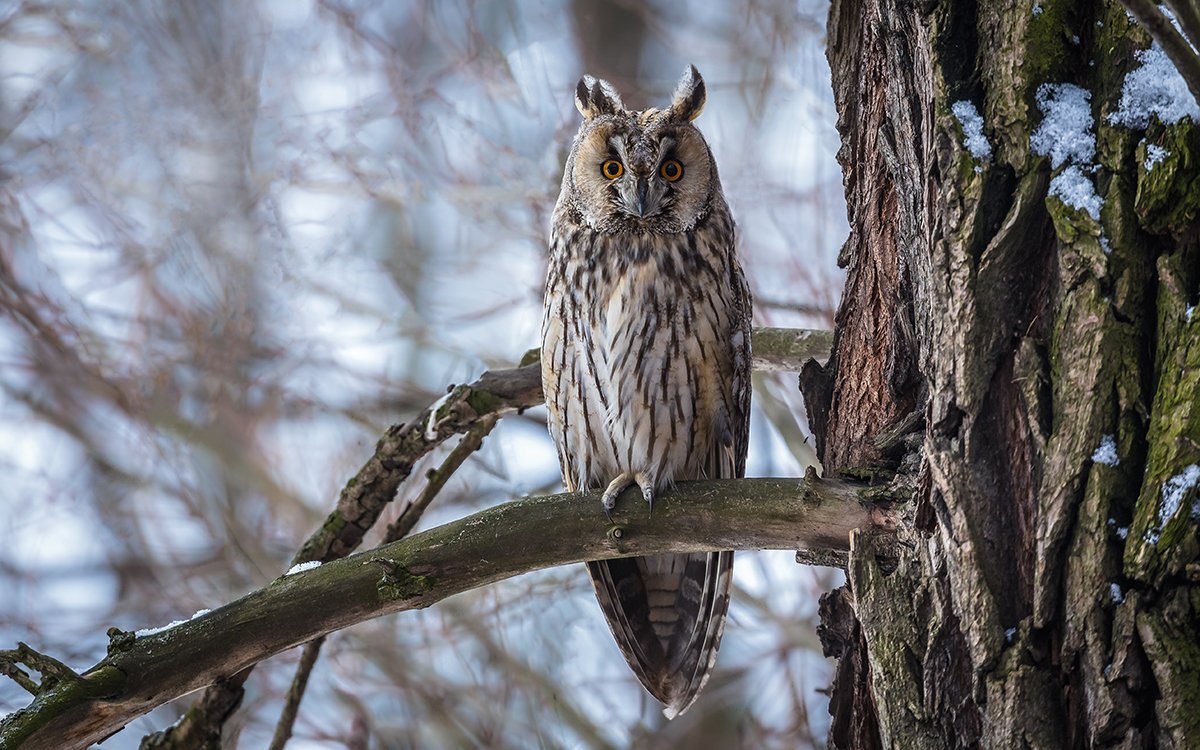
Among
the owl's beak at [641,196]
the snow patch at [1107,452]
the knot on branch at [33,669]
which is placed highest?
the owl's beak at [641,196]

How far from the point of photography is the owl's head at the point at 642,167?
2697 millimetres

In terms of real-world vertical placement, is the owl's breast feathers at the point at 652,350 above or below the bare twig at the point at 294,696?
above

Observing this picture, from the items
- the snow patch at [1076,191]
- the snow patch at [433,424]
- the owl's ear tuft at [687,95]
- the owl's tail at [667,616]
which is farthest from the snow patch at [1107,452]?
the owl's ear tuft at [687,95]

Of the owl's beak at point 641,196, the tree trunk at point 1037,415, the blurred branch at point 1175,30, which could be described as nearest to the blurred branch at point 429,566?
the tree trunk at point 1037,415

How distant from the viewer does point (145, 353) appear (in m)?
4.20

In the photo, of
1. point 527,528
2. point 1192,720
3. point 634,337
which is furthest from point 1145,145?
point 634,337

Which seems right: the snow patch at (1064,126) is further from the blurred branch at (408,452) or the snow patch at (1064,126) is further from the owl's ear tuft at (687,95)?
the owl's ear tuft at (687,95)

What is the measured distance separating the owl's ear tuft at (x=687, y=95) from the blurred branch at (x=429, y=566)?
4.07ft

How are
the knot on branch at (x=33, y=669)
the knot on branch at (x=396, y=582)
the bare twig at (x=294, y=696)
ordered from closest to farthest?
1. the knot on branch at (x=33, y=669)
2. the knot on branch at (x=396, y=582)
3. the bare twig at (x=294, y=696)

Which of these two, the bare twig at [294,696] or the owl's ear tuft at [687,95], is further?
the owl's ear tuft at [687,95]

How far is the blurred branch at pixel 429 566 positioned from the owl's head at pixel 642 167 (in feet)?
3.12

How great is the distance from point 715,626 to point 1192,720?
1454mm

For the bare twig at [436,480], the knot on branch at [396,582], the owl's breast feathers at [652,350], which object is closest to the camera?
the knot on branch at [396,582]

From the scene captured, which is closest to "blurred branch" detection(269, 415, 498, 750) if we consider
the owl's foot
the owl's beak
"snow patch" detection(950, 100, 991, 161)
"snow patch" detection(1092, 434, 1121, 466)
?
the owl's foot
